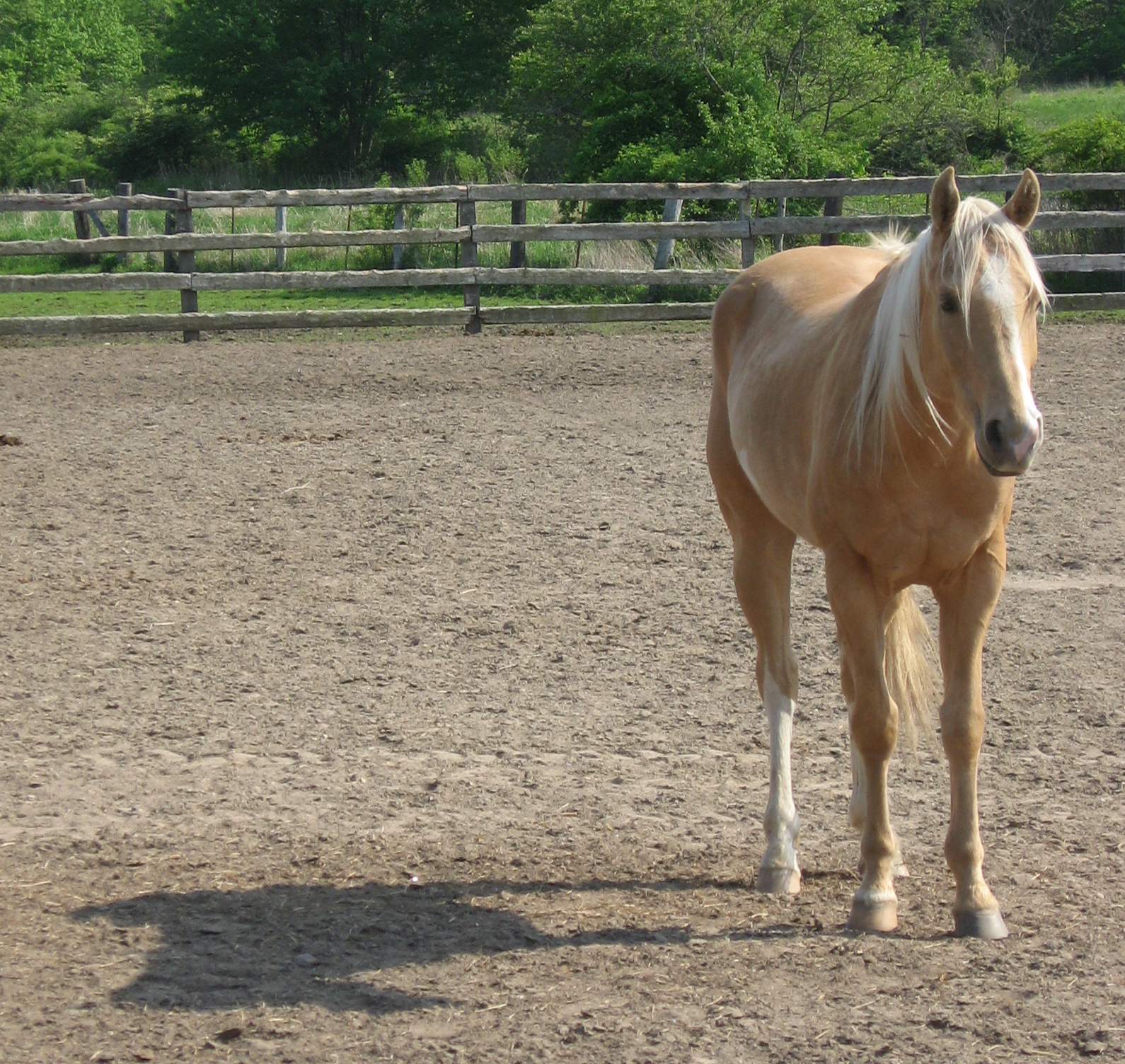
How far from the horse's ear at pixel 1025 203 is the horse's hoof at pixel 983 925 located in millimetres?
1548

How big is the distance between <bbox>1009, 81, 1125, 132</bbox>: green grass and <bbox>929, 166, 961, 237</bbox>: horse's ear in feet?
96.1

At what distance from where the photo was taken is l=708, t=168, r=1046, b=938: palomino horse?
8.16 ft

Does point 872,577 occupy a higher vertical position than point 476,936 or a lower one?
higher

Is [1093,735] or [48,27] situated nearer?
[1093,735]

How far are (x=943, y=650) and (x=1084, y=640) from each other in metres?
2.12

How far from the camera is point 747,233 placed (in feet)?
42.9

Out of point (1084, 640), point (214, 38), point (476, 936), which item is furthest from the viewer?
point (214, 38)

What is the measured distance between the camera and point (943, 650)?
2.95 m

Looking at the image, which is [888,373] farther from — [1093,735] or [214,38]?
[214,38]

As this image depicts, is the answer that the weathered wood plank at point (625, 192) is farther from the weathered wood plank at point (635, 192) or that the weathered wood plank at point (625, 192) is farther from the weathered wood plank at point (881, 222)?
the weathered wood plank at point (881, 222)

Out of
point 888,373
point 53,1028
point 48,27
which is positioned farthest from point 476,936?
point 48,27

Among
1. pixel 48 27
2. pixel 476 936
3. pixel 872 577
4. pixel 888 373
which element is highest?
pixel 48 27

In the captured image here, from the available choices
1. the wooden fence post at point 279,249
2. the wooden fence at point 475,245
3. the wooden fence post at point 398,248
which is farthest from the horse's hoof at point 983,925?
the wooden fence post at point 279,249

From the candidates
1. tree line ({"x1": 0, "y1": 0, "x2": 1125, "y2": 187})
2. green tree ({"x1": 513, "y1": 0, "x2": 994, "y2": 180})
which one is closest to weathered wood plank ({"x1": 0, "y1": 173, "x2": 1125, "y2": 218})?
tree line ({"x1": 0, "y1": 0, "x2": 1125, "y2": 187})
